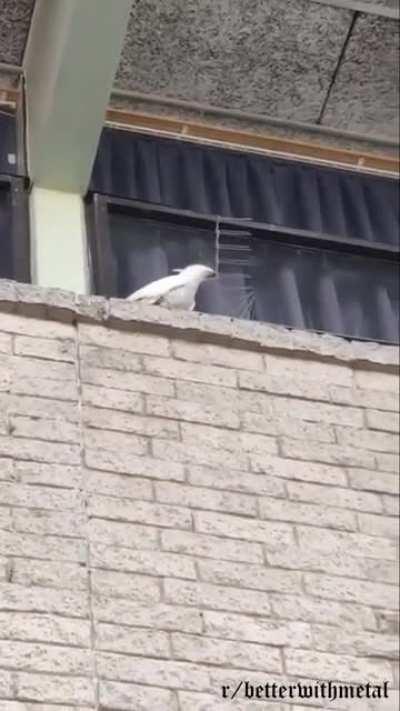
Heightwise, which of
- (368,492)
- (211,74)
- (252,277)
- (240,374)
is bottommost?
(368,492)

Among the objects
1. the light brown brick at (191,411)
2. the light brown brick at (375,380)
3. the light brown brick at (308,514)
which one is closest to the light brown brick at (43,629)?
the light brown brick at (308,514)

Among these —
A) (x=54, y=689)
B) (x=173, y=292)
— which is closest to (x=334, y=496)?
(x=173, y=292)

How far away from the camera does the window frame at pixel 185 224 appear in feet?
21.6

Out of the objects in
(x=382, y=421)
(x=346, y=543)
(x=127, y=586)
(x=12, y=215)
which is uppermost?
(x=12, y=215)

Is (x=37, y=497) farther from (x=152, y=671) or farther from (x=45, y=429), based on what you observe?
(x=152, y=671)

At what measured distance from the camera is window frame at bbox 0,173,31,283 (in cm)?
650

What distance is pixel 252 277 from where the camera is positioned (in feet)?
22.5

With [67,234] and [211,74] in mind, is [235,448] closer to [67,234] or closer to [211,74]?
[67,234]

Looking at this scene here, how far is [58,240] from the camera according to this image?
6652 millimetres

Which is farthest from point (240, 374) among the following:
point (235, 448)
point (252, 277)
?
point (252, 277)

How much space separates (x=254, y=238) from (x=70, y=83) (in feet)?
3.17

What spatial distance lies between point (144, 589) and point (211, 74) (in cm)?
261

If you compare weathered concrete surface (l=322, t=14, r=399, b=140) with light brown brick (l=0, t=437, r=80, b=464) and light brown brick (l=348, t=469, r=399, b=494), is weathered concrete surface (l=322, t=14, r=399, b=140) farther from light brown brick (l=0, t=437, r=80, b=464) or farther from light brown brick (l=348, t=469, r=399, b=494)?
light brown brick (l=0, t=437, r=80, b=464)

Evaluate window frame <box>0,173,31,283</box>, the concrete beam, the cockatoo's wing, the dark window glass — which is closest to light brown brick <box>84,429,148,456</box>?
the cockatoo's wing
